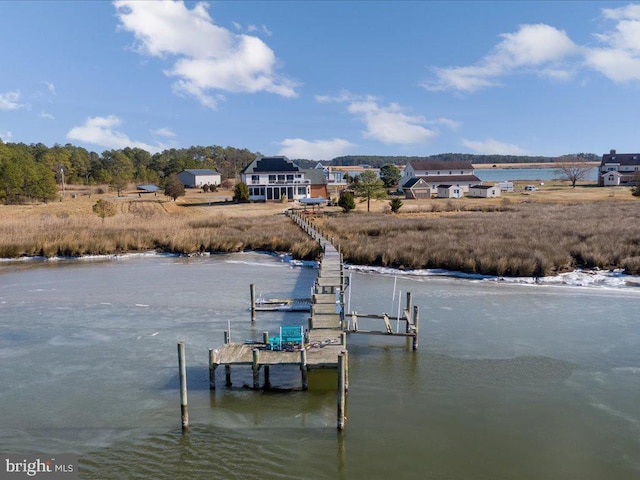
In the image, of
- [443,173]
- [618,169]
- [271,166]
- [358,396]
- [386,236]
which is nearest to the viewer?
[358,396]

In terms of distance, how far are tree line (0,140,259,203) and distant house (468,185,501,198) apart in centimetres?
5332

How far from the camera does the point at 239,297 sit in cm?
2858

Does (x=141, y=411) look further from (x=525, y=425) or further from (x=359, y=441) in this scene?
(x=525, y=425)

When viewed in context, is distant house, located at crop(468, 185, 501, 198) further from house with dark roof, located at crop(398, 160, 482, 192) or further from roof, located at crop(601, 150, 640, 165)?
roof, located at crop(601, 150, 640, 165)

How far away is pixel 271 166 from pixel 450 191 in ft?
96.1

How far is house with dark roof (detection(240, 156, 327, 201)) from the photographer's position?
8269 cm

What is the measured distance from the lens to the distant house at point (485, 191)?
88.3m

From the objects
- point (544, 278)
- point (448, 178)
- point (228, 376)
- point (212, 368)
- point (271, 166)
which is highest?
point (271, 166)

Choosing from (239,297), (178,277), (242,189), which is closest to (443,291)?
(239,297)

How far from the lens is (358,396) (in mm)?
16547

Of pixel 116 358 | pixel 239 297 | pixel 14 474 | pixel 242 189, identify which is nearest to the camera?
pixel 14 474

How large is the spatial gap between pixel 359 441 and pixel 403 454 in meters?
1.18

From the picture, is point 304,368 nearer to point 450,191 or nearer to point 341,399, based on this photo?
point 341,399

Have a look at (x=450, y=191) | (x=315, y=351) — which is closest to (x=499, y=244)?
(x=315, y=351)
